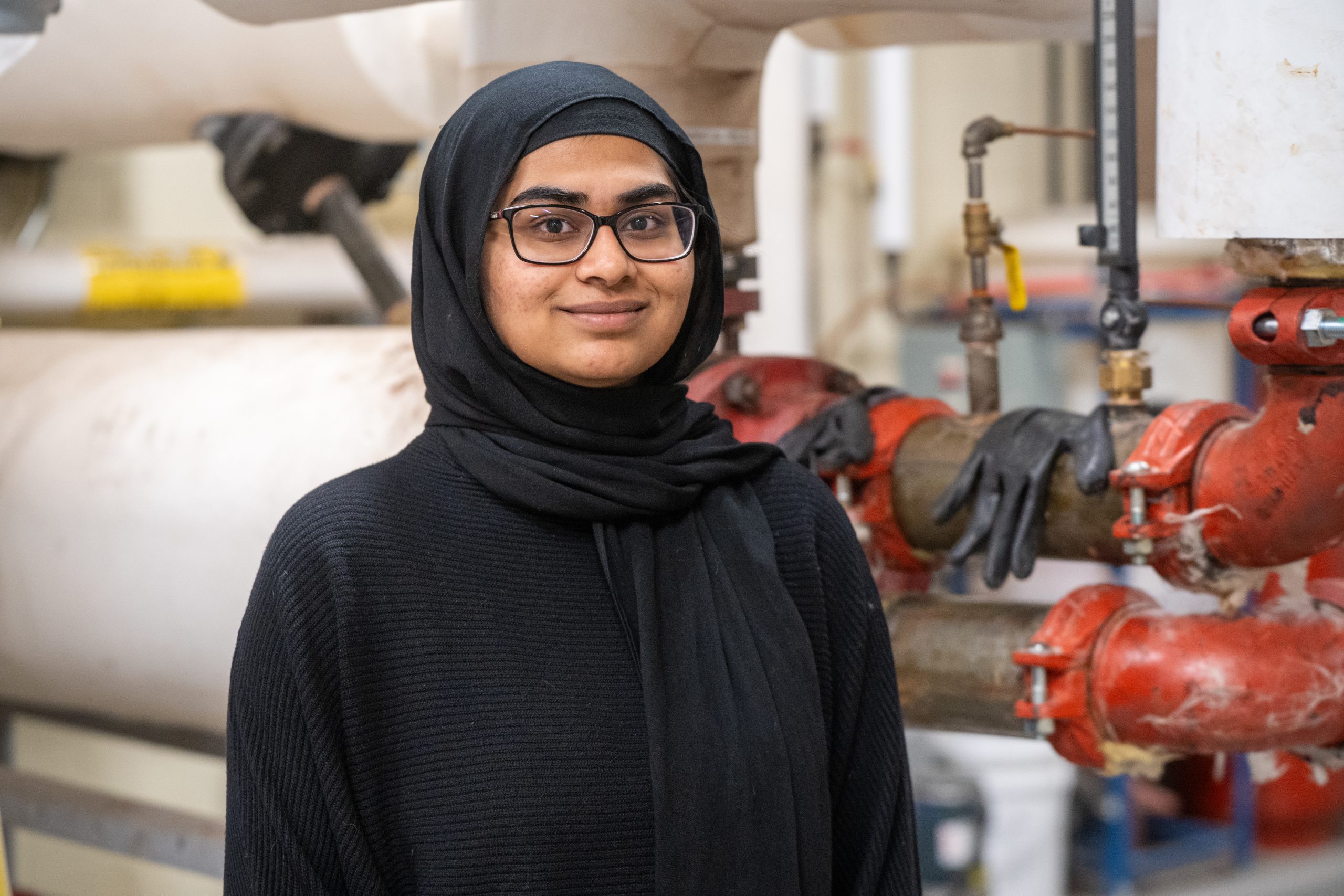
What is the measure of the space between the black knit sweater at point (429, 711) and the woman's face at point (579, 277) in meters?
0.10

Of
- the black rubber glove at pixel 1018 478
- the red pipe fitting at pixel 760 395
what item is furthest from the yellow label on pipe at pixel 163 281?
the black rubber glove at pixel 1018 478

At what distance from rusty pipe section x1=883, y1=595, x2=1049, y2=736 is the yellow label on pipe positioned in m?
1.29

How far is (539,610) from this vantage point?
2.53 feet

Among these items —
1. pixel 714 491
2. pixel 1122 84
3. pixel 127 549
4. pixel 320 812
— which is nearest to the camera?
pixel 320 812

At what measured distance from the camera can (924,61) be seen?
3875 mm

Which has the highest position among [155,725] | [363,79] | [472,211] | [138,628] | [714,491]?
[363,79]

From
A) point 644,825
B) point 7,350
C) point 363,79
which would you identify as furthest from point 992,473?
point 7,350

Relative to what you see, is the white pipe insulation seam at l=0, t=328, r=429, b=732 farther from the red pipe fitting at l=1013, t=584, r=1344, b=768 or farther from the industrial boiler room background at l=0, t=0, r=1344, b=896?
the red pipe fitting at l=1013, t=584, r=1344, b=768

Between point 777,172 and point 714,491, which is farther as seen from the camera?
point 777,172

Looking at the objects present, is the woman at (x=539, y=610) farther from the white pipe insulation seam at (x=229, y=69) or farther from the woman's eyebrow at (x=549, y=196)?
the white pipe insulation seam at (x=229, y=69)

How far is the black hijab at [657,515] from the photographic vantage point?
76 centimetres

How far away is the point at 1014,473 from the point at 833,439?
16 centimetres

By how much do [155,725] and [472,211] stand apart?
3.73 feet

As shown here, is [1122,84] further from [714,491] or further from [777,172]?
[777,172]
